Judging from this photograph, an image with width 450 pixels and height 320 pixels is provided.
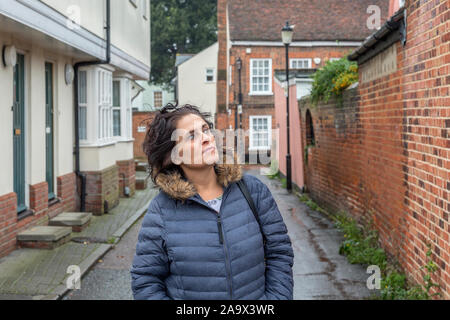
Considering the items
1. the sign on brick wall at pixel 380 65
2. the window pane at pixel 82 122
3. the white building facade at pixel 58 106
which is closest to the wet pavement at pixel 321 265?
the sign on brick wall at pixel 380 65

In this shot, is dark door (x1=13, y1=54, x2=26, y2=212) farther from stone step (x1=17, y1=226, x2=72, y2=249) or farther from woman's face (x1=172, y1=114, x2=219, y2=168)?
woman's face (x1=172, y1=114, x2=219, y2=168)

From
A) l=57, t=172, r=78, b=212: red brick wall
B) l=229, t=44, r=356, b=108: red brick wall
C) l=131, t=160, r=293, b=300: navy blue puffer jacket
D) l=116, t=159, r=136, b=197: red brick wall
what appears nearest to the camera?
l=131, t=160, r=293, b=300: navy blue puffer jacket

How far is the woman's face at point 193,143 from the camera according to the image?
2.69 m

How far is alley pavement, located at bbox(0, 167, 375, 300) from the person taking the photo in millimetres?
6129

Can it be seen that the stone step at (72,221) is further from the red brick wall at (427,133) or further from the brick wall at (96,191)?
the red brick wall at (427,133)

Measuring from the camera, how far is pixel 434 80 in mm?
4738

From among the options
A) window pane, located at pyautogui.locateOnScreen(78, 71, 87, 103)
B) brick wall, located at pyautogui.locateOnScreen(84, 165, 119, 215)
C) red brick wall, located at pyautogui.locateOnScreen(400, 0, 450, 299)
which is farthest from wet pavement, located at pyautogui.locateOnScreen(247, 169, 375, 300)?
window pane, located at pyautogui.locateOnScreen(78, 71, 87, 103)

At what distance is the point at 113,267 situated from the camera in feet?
24.4

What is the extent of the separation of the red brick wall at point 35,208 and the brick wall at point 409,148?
5009 mm

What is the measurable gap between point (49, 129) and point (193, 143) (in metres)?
7.80

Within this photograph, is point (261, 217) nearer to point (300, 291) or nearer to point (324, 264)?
point (300, 291)

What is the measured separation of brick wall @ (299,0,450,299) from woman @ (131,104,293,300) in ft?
7.41
